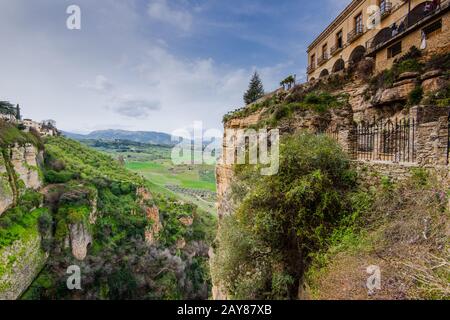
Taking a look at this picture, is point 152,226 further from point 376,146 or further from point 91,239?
point 376,146

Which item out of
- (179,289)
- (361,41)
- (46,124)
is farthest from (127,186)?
(361,41)

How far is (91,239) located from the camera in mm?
29219

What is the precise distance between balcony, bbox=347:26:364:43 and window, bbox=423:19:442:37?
6352 mm

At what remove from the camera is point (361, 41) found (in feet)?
55.1

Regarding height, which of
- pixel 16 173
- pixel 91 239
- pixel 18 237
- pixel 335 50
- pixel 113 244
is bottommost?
pixel 113 244

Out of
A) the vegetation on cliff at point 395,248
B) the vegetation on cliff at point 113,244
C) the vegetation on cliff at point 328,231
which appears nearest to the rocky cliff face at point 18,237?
the vegetation on cliff at point 113,244

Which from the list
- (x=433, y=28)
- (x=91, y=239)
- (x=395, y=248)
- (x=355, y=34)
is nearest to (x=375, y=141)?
(x=395, y=248)

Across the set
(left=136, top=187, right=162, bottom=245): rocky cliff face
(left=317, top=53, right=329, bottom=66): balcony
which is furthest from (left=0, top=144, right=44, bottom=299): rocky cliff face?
(left=317, top=53, right=329, bottom=66): balcony

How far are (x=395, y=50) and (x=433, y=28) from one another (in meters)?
1.81

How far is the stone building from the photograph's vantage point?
10391 millimetres

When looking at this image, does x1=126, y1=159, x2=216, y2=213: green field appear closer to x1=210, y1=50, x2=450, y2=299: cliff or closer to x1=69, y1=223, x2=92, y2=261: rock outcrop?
x1=69, y1=223, x2=92, y2=261: rock outcrop

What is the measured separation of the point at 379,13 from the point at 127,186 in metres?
40.6

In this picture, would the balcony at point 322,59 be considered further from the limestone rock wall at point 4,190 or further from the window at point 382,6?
the limestone rock wall at point 4,190

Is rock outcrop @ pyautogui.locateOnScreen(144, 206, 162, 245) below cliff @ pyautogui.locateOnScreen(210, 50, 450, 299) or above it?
below
